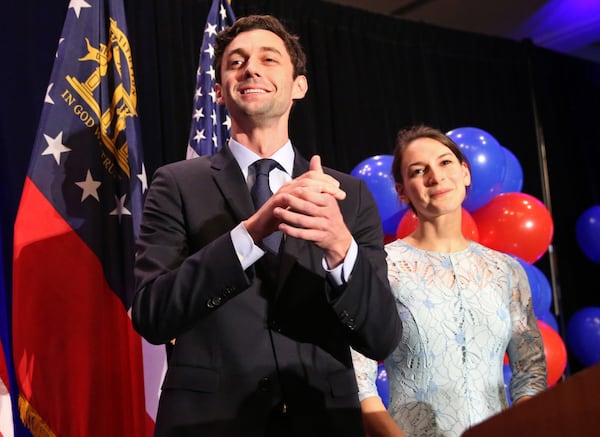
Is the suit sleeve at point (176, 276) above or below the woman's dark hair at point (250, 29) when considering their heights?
below

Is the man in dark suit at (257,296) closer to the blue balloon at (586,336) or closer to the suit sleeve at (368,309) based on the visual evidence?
the suit sleeve at (368,309)

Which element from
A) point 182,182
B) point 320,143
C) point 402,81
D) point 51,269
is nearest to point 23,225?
point 51,269

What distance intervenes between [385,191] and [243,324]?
6.32 feet

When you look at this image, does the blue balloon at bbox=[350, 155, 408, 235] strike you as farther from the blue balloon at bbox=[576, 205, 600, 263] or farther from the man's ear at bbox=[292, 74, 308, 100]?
the blue balloon at bbox=[576, 205, 600, 263]

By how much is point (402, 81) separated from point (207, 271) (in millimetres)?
4094

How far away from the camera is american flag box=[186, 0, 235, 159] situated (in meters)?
2.92

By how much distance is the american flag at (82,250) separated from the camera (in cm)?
237

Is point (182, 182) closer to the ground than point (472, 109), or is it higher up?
closer to the ground

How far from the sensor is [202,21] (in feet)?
13.4

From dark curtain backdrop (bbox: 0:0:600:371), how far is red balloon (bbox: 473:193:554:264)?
1.34 metres

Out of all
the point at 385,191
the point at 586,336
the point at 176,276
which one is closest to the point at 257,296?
the point at 176,276

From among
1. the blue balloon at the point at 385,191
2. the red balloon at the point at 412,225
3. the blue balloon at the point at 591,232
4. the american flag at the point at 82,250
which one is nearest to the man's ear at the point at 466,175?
the red balloon at the point at 412,225

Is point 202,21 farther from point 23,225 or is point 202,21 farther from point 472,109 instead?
point 472,109

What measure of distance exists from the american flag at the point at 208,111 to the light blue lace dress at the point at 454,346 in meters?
1.09
